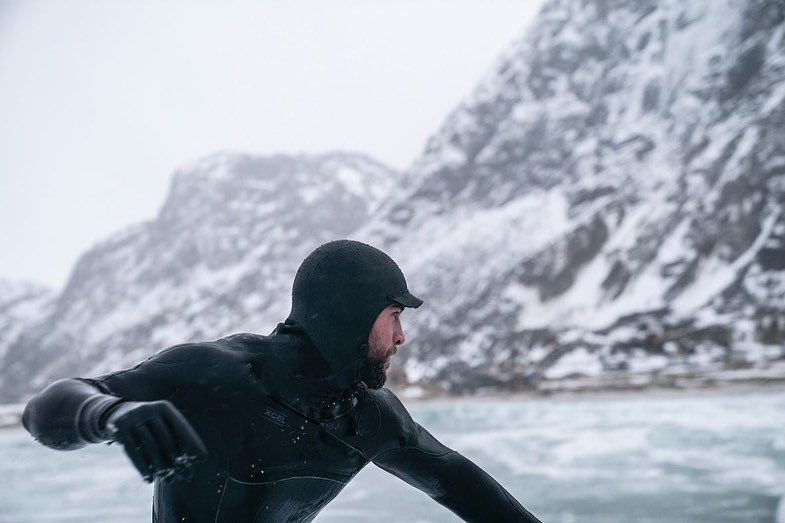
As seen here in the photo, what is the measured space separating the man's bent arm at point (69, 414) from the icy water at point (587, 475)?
0.12m

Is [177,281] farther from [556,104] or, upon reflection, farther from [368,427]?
[368,427]

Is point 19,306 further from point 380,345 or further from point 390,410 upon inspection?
point 380,345

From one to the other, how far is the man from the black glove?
4.3 inches

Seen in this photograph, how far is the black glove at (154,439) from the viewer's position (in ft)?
3.66

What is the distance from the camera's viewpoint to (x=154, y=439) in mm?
1130

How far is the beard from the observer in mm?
1586

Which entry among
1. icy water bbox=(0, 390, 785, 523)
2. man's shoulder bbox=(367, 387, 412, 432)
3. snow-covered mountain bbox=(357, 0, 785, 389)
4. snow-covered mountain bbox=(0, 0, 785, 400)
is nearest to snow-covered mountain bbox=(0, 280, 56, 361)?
snow-covered mountain bbox=(0, 0, 785, 400)

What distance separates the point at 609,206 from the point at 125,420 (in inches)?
2257

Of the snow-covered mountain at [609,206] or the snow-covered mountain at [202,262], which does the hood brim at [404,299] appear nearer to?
the snow-covered mountain at [609,206]

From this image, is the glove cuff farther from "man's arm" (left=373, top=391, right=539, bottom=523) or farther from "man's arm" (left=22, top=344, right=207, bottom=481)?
"man's arm" (left=373, top=391, right=539, bottom=523)

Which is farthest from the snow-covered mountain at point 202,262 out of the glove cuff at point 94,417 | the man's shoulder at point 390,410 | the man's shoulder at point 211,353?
the glove cuff at point 94,417

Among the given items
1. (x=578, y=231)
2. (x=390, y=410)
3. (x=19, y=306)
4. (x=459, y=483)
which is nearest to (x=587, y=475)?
(x=459, y=483)

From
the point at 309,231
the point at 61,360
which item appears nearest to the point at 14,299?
the point at 61,360

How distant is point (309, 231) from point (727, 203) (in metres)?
83.0
